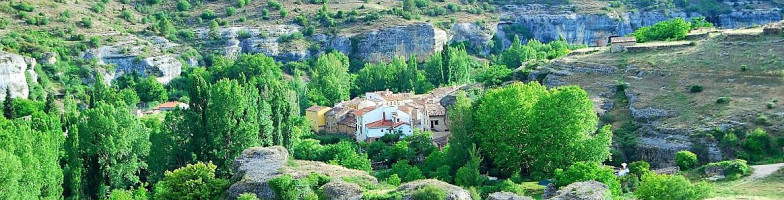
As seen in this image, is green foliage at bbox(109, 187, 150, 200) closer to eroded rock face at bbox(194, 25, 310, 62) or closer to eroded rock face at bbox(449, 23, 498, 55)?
eroded rock face at bbox(194, 25, 310, 62)

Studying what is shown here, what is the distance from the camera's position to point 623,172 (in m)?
47.2

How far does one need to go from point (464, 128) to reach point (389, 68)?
38.4 metres

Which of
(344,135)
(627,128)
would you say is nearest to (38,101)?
(344,135)

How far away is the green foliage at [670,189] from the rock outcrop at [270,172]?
32.6 ft

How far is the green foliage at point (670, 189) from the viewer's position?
36.5m

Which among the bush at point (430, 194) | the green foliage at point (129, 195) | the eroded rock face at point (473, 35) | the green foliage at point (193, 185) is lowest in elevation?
the eroded rock face at point (473, 35)

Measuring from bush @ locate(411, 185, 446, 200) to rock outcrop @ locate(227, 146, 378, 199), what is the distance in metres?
2.59

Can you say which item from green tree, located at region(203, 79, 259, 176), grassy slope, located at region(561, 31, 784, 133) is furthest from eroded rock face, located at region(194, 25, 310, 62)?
green tree, located at region(203, 79, 259, 176)

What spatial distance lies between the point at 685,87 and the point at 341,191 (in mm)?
28469

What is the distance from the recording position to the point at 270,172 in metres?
38.0

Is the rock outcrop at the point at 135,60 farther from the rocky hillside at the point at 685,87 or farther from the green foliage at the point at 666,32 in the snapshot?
the green foliage at the point at 666,32

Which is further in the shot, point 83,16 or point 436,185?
point 83,16

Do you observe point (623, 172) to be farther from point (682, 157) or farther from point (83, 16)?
point (83, 16)

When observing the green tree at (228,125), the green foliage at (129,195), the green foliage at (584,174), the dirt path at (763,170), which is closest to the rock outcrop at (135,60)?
the green tree at (228,125)
